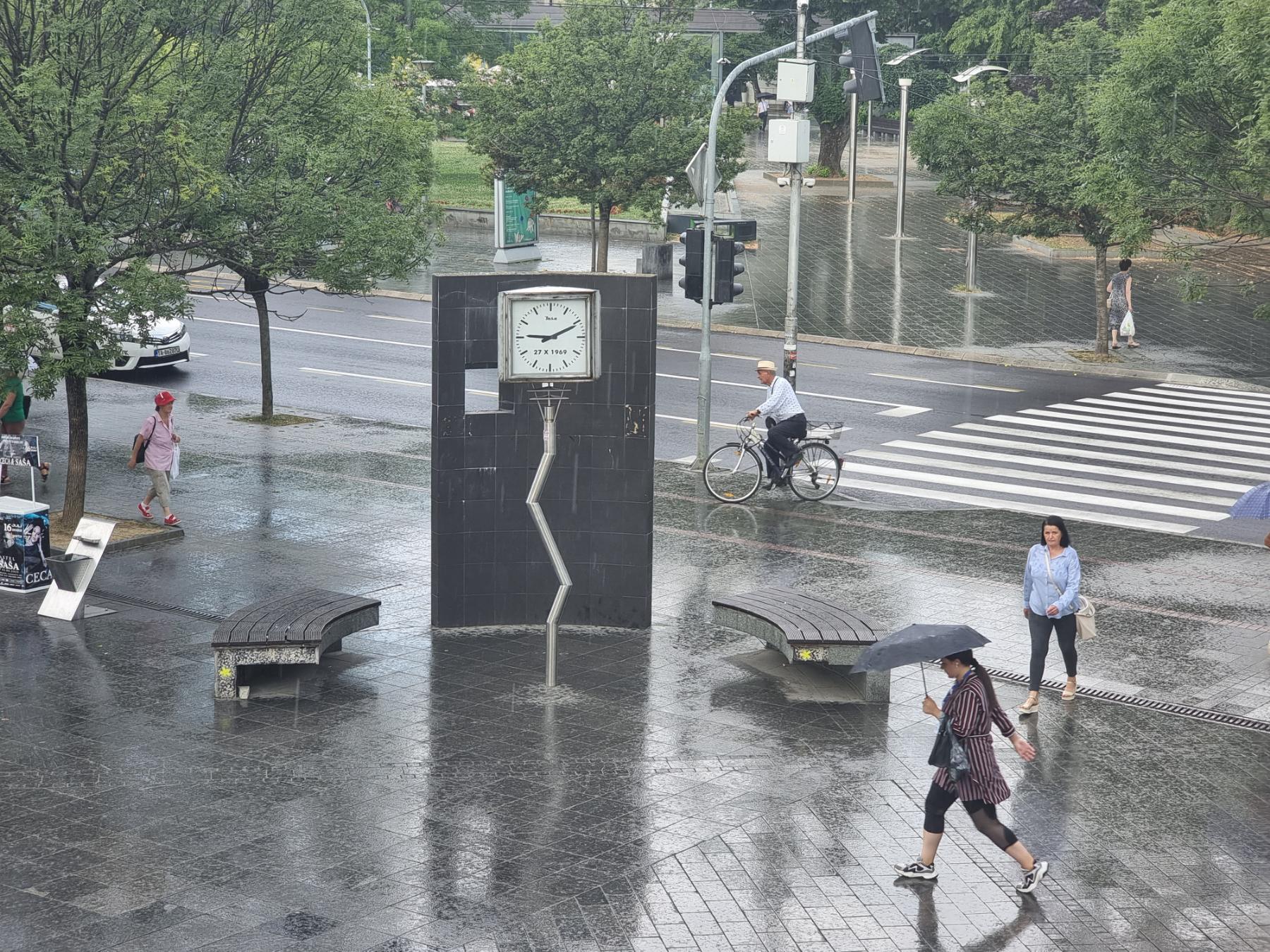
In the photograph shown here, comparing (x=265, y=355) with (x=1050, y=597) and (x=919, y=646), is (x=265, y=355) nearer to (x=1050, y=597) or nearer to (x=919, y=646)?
(x=1050, y=597)

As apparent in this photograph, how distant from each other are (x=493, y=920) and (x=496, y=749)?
8.31ft

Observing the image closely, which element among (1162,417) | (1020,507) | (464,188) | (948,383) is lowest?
(1020,507)

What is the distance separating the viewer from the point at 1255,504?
13.0 metres

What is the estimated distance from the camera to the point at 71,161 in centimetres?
1455

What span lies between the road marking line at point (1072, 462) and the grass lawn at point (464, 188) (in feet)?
72.4

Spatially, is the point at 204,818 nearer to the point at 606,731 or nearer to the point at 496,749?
the point at 496,749

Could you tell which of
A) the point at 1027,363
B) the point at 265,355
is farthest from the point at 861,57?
the point at 265,355

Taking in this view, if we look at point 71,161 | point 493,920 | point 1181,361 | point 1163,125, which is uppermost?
point 1163,125

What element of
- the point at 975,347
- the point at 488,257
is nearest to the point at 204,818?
the point at 975,347

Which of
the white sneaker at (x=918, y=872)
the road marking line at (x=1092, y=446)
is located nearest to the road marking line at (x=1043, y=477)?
the road marking line at (x=1092, y=446)

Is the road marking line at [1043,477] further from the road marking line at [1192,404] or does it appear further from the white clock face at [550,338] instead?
the white clock face at [550,338]

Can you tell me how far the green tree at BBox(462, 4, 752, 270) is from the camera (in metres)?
34.4

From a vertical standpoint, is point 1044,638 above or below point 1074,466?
below

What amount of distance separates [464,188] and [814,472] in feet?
127
